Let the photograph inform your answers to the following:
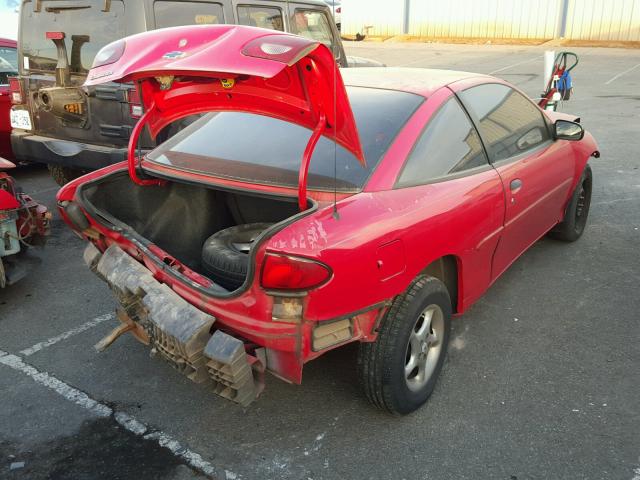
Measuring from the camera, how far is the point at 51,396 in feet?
9.94

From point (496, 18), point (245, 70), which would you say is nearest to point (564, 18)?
point (496, 18)

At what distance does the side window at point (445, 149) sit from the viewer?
285cm

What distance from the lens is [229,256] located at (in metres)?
2.79

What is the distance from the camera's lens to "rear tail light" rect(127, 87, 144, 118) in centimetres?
510

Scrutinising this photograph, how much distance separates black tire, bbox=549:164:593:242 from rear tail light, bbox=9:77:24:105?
5.26 metres

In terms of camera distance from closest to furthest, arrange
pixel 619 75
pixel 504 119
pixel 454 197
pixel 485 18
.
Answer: pixel 454 197 → pixel 504 119 → pixel 619 75 → pixel 485 18

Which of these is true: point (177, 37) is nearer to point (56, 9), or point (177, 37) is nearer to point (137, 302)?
point (137, 302)

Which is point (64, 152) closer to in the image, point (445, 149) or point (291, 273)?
point (445, 149)

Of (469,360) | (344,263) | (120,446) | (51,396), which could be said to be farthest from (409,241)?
(51,396)

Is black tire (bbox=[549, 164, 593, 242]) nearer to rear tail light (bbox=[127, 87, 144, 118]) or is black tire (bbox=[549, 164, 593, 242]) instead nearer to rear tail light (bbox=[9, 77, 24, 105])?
rear tail light (bbox=[127, 87, 144, 118])

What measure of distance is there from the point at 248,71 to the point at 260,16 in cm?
478

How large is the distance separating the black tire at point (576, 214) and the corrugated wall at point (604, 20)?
72.4ft

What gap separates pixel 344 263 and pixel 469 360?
138 centimetres

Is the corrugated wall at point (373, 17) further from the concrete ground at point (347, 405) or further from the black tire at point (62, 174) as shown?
the concrete ground at point (347, 405)
